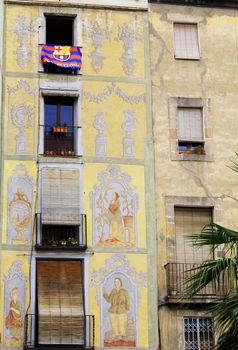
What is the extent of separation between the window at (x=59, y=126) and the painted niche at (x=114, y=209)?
4.71 ft

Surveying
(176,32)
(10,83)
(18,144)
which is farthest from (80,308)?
(176,32)

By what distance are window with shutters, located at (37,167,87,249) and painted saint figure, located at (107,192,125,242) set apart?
2.62 ft

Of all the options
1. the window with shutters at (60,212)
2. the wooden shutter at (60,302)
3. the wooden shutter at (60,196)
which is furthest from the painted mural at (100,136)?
the wooden shutter at (60,302)

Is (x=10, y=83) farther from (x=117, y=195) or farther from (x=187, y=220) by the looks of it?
(x=187, y=220)

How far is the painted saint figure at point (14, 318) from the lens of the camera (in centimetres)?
2389

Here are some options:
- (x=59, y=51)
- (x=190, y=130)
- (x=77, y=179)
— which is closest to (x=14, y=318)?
(x=77, y=179)

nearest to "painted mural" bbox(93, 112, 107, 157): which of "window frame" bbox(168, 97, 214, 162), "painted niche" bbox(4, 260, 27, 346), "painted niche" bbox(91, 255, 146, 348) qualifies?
"window frame" bbox(168, 97, 214, 162)

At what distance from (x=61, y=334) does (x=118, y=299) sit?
2002mm

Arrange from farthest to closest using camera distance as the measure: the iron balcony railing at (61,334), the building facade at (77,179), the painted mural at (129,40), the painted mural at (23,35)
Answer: the painted mural at (129,40) → the painted mural at (23,35) → the building facade at (77,179) → the iron balcony railing at (61,334)

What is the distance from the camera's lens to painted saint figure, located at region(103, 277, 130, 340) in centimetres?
2438

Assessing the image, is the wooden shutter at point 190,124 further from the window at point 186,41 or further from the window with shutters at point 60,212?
the window with shutters at point 60,212

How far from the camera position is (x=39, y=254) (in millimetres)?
24688

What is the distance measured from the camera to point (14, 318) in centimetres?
2403

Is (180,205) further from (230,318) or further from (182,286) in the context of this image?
(230,318)
